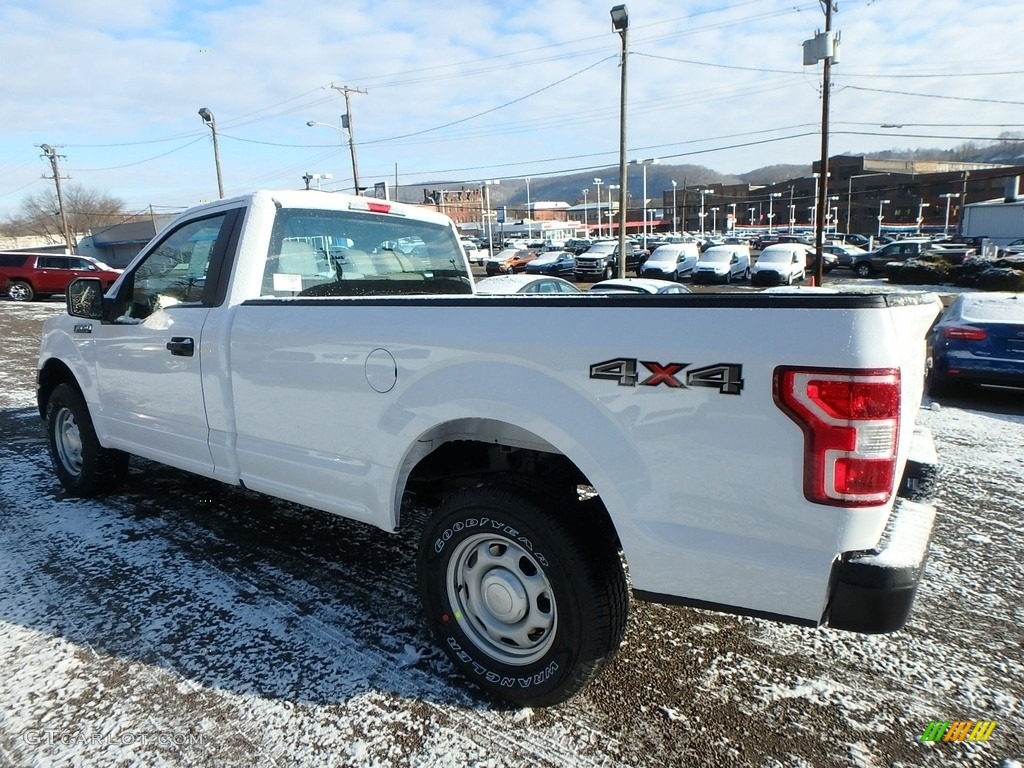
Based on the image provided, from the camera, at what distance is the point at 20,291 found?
24.8m

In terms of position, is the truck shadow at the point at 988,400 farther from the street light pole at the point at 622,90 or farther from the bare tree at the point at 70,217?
the bare tree at the point at 70,217

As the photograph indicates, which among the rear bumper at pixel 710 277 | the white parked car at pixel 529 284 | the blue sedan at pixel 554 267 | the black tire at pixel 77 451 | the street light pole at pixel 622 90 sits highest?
the street light pole at pixel 622 90

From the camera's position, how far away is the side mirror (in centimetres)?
437

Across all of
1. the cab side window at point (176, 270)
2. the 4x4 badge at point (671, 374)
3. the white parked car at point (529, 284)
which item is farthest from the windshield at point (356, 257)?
the white parked car at point (529, 284)

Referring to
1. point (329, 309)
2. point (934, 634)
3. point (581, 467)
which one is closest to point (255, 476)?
point (329, 309)

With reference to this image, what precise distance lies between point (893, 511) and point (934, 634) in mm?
1113

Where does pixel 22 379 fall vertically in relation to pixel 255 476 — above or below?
below

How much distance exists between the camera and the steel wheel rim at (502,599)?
8.58ft

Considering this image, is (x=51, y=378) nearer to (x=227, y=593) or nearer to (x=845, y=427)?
(x=227, y=593)

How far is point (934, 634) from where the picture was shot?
3.13 m

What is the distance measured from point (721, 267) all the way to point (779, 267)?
3095mm

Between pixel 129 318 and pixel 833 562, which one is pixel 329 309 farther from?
pixel 833 562
